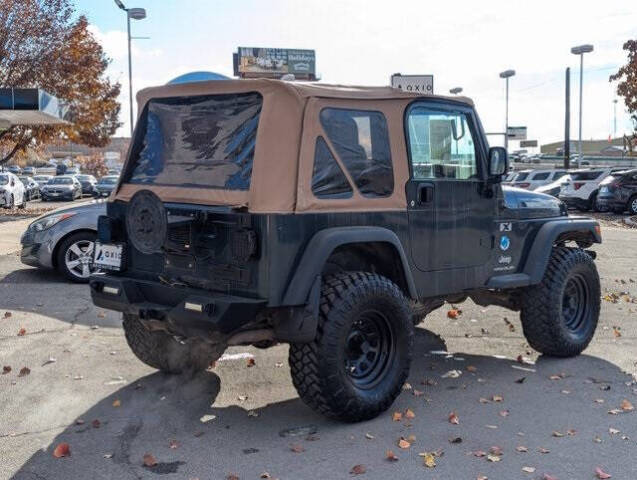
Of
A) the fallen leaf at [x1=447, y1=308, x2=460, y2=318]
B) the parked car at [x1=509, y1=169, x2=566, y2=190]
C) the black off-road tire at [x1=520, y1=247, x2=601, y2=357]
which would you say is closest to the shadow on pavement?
the black off-road tire at [x1=520, y1=247, x2=601, y2=357]

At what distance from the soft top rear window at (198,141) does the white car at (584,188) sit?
24275mm

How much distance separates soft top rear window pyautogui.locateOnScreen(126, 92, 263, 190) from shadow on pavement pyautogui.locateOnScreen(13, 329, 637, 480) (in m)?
1.59

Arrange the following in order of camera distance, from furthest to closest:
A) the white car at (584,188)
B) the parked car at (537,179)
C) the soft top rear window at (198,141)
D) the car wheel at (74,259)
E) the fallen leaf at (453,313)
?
the parked car at (537,179)
the white car at (584,188)
the car wheel at (74,259)
the fallen leaf at (453,313)
the soft top rear window at (198,141)

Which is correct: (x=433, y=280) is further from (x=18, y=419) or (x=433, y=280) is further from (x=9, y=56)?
(x=9, y=56)

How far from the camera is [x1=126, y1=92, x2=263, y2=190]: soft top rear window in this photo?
5.12 metres

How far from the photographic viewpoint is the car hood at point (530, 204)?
21.9ft

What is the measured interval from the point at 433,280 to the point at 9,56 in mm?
25142

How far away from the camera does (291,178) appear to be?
491cm

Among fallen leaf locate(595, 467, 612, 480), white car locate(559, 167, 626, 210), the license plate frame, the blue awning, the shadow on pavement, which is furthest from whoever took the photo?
white car locate(559, 167, 626, 210)

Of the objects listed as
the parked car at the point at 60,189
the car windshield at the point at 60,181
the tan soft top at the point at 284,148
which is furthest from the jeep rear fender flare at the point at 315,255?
the car windshield at the point at 60,181

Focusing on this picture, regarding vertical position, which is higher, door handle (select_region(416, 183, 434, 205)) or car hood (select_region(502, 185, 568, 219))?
door handle (select_region(416, 183, 434, 205))

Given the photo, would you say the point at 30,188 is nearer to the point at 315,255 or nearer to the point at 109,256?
the point at 109,256

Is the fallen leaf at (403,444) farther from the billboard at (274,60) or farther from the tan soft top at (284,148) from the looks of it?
the billboard at (274,60)

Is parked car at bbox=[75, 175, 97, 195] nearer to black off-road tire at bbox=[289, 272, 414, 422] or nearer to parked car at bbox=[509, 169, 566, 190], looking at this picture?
parked car at bbox=[509, 169, 566, 190]
